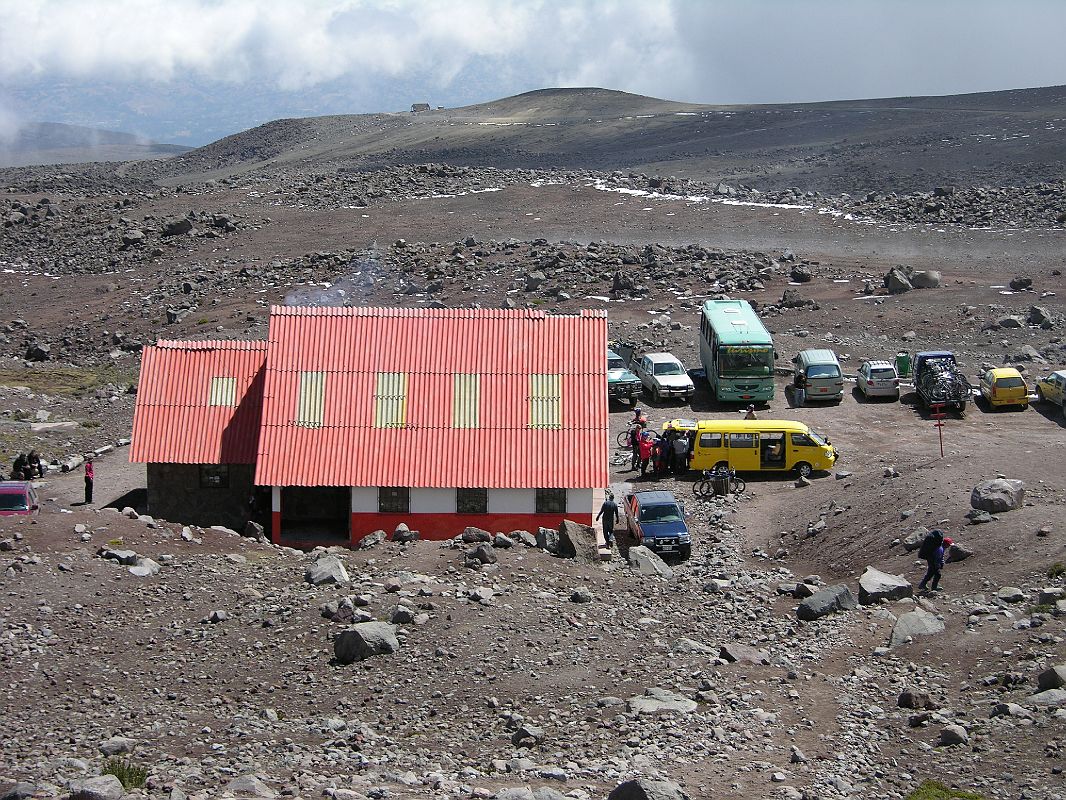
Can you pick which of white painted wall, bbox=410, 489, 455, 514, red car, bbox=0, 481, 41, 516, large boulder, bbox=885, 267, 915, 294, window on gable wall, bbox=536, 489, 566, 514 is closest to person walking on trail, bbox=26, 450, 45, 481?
red car, bbox=0, 481, 41, 516

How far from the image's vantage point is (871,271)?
218ft

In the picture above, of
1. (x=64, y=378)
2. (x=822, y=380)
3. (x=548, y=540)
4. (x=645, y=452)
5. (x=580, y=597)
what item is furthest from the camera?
(x=64, y=378)

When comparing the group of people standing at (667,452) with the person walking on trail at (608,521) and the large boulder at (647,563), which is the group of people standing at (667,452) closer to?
the person walking on trail at (608,521)

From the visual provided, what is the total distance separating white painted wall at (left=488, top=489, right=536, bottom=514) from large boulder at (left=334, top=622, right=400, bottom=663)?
9.00m

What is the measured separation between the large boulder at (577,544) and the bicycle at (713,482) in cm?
757

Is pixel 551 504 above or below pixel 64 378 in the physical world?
below

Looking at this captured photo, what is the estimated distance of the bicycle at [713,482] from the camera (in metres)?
37.3

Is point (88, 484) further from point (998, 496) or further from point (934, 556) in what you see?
point (998, 496)

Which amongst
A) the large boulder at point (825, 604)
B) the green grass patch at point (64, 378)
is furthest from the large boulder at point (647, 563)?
the green grass patch at point (64, 378)

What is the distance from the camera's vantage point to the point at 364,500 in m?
32.8

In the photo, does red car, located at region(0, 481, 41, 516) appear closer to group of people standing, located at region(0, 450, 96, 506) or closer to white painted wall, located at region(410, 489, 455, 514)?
group of people standing, located at region(0, 450, 96, 506)

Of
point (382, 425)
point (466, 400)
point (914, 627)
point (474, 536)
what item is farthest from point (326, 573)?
point (914, 627)

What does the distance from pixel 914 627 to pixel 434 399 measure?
13671 mm

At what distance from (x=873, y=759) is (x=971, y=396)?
26634mm
